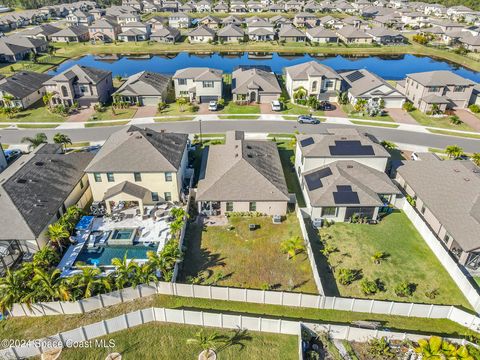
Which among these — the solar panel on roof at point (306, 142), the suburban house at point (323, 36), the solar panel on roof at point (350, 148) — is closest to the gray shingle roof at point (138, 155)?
the solar panel on roof at point (306, 142)

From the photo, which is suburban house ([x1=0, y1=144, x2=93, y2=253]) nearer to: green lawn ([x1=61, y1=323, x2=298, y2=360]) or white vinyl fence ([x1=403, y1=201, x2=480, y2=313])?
green lawn ([x1=61, y1=323, x2=298, y2=360])

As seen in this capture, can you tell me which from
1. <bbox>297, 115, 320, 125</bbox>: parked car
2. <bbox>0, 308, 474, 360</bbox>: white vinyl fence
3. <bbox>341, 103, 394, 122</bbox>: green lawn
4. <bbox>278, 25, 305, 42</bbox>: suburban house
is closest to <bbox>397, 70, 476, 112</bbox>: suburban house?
<bbox>341, 103, 394, 122</bbox>: green lawn

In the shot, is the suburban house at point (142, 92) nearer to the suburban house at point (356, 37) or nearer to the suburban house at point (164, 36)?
the suburban house at point (164, 36)

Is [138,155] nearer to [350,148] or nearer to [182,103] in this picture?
[350,148]

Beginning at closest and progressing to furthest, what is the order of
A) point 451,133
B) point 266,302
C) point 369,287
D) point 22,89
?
point 266,302 < point 369,287 < point 451,133 < point 22,89

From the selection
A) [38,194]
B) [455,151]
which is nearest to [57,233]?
[38,194]

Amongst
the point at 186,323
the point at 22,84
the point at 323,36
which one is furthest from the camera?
the point at 323,36
